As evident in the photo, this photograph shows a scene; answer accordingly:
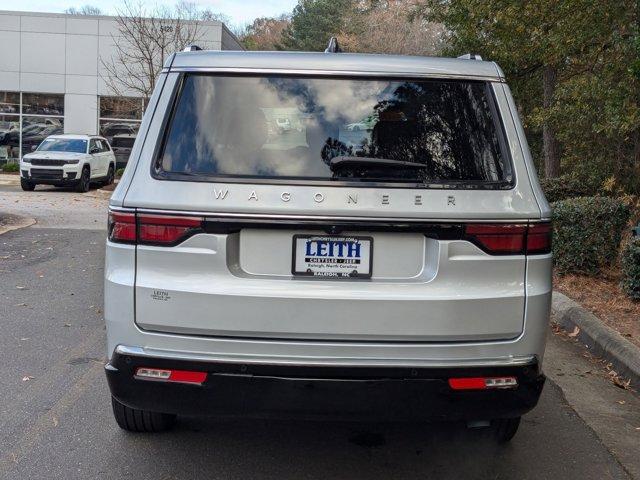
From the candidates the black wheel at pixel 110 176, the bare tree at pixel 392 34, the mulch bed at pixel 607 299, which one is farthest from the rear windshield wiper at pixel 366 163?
the bare tree at pixel 392 34

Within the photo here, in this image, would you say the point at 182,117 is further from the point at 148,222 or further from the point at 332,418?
the point at 332,418

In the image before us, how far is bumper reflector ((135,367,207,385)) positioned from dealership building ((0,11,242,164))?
87.1 feet

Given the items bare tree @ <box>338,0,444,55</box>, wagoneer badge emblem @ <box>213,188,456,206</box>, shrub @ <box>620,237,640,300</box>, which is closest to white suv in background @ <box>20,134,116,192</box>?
shrub @ <box>620,237,640,300</box>

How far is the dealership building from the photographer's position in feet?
94.8

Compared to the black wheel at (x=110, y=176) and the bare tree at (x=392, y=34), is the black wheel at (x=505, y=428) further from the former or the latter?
the bare tree at (x=392, y=34)

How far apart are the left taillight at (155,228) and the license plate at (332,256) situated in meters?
0.44

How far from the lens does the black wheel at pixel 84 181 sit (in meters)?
21.9

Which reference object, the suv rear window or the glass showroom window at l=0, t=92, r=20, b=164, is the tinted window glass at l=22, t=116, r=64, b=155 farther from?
the suv rear window

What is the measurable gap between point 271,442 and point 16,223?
1097 centimetres

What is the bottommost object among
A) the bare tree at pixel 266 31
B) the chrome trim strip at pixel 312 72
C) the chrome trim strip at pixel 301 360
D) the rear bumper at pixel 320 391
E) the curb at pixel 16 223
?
the curb at pixel 16 223

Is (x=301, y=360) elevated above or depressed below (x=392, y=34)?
below

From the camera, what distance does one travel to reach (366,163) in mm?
3164

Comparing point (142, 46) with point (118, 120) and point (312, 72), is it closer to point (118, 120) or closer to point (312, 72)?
point (118, 120)

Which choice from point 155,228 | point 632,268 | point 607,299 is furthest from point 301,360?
point 607,299
